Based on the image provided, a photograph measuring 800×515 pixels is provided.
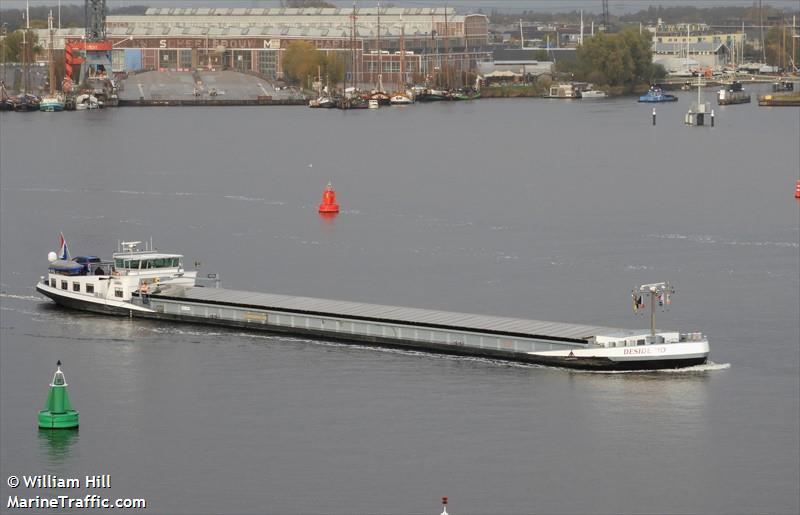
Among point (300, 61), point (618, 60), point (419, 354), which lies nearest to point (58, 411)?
point (419, 354)

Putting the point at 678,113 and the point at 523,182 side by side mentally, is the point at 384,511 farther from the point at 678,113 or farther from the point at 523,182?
the point at 678,113

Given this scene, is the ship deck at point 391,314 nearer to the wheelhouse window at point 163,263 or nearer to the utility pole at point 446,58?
the wheelhouse window at point 163,263

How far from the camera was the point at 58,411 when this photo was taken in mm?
29156

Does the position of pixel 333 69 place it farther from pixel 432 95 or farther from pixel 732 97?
pixel 732 97

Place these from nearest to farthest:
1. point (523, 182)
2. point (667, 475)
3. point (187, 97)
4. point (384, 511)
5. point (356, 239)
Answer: point (384, 511)
point (667, 475)
point (356, 239)
point (523, 182)
point (187, 97)

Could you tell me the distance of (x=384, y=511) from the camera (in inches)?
992

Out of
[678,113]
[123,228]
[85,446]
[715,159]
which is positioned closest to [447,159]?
[715,159]

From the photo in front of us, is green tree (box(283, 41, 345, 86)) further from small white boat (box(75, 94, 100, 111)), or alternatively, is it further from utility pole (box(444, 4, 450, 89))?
small white boat (box(75, 94, 100, 111))

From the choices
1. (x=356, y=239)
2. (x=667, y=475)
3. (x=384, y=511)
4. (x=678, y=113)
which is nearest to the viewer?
(x=384, y=511)

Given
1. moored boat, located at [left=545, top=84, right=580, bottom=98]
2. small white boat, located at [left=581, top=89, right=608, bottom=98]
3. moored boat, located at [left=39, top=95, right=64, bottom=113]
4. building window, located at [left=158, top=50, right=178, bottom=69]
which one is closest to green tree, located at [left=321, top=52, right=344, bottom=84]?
moored boat, located at [left=545, top=84, right=580, bottom=98]

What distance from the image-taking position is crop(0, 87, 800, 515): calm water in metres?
26.8

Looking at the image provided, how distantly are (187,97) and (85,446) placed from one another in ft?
429

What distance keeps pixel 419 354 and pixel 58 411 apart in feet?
28.3

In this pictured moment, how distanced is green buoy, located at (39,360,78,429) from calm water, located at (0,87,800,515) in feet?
1.00
